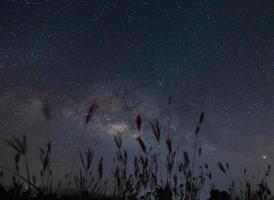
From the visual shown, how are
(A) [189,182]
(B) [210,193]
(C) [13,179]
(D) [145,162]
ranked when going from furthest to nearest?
1. (B) [210,193]
2. (D) [145,162]
3. (A) [189,182]
4. (C) [13,179]

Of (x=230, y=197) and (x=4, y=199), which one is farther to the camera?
(x=230, y=197)

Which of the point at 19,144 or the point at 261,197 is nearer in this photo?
the point at 19,144

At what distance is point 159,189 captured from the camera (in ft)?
15.0

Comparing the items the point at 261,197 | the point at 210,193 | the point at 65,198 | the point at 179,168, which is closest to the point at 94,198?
the point at 65,198

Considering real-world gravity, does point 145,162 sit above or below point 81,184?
above

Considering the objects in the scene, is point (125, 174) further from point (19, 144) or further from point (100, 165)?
point (19, 144)

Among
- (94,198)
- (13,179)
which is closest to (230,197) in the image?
(94,198)

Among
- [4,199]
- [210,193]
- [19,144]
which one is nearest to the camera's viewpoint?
[19,144]

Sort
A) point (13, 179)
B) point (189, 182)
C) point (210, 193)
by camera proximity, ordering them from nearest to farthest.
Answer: point (13, 179), point (189, 182), point (210, 193)

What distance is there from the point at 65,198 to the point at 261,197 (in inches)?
104

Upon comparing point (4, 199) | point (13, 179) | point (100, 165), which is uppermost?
point (100, 165)

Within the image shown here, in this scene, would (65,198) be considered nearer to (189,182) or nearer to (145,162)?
(145,162)

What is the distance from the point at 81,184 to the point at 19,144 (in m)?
1.81

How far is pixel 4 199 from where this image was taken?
3.08 meters
